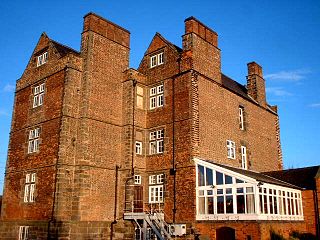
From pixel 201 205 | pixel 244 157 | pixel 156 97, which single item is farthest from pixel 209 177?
pixel 156 97

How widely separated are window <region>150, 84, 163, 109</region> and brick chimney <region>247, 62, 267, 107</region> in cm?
1048

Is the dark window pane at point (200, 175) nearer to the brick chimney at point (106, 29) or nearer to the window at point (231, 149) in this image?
the window at point (231, 149)

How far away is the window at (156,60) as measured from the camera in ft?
83.0

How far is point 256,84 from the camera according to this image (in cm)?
3122

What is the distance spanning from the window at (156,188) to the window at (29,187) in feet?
25.2

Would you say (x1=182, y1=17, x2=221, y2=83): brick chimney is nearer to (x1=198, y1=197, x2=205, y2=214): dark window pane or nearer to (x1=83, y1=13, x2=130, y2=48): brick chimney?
(x1=83, y1=13, x2=130, y2=48): brick chimney

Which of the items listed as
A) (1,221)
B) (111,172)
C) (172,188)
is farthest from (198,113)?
(1,221)

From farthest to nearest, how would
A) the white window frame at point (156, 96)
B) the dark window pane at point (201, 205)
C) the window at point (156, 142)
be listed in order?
the white window frame at point (156, 96)
the window at point (156, 142)
the dark window pane at point (201, 205)

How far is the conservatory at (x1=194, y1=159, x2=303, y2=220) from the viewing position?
727 inches

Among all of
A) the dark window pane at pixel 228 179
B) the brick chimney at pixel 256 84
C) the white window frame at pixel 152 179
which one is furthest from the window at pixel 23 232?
the brick chimney at pixel 256 84

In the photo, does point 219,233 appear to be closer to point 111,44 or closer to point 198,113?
point 198,113

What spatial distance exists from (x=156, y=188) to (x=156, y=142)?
318cm

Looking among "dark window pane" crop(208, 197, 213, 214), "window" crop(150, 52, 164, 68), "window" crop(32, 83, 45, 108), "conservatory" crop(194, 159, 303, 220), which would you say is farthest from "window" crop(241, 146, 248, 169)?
"window" crop(32, 83, 45, 108)

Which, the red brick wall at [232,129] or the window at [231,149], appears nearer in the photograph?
→ the red brick wall at [232,129]
